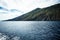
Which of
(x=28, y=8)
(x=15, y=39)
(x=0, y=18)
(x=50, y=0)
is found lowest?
(x=15, y=39)

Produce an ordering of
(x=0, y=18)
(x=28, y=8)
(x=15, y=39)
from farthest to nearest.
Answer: (x=28, y=8) < (x=0, y=18) < (x=15, y=39)

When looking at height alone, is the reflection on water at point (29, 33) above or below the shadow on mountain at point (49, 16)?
below

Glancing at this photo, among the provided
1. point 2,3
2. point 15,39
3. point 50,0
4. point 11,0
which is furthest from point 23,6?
point 15,39

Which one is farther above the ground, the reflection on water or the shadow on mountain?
the shadow on mountain

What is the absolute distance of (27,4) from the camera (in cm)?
1239

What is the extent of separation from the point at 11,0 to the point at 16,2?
0.55 meters

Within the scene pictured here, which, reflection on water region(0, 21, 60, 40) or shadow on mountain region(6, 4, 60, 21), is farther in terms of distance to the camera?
shadow on mountain region(6, 4, 60, 21)

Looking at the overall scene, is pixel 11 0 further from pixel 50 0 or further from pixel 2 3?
pixel 50 0

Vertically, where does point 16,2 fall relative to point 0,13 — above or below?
above

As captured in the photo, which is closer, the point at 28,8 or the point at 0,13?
the point at 0,13

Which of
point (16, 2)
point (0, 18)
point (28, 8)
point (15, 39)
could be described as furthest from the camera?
point (28, 8)

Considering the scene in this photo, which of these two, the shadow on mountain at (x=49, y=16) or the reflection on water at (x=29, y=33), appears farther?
the shadow on mountain at (x=49, y=16)

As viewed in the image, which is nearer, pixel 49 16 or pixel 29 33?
pixel 29 33

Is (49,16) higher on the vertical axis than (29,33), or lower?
higher
